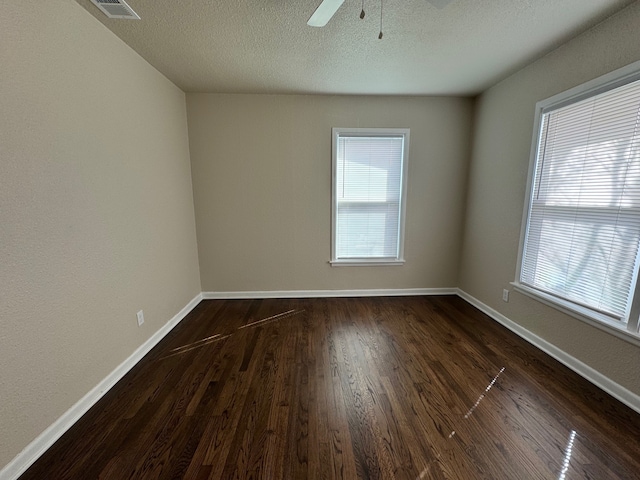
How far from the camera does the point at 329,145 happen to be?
10.2 feet

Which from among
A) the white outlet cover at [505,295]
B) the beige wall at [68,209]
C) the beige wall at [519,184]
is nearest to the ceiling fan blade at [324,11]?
the beige wall at [68,209]

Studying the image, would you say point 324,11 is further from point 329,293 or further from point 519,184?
point 329,293

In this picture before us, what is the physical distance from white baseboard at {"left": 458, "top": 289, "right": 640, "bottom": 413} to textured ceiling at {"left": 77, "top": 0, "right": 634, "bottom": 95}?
8.20 ft

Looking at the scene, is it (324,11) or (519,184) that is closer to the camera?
(324,11)

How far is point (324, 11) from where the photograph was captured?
1371 millimetres

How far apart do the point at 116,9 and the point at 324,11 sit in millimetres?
1412

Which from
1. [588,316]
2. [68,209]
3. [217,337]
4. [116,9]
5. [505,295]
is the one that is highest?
[116,9]

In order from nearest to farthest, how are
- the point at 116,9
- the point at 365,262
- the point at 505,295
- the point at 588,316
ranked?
1. the point at 116,9
2. the point at 588,316
3. the point at 505,295
4. the point at 365,262

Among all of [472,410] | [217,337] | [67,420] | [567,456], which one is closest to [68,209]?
[67,420]

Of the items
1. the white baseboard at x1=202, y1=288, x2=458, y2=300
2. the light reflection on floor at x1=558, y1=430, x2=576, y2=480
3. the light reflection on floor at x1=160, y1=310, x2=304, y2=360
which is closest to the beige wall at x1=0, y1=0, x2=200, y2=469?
the light reflection on floor at x1=160, y1=310, x2=304, y2=360

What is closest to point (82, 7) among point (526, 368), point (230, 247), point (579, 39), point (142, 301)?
point (142, 301)

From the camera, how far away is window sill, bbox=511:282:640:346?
162 centimetres

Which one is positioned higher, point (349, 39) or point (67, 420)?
point (349, 39)

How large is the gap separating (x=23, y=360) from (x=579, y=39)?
416cm
